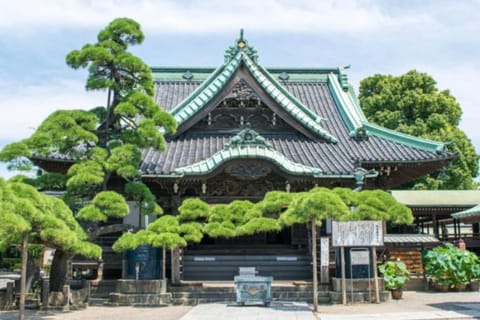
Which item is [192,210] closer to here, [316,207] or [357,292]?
[316,207]

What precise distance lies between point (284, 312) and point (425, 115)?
32.3 metres

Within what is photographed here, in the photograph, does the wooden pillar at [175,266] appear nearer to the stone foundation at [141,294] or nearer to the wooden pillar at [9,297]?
the stone foundation at [141,294]

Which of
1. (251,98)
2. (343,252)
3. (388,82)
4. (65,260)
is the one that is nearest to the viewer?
(65,260)

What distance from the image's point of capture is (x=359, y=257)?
18031 mm

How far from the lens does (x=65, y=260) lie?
1591cm

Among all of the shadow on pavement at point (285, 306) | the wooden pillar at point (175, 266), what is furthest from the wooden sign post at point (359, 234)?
the wooden pillar at point (175, 266)

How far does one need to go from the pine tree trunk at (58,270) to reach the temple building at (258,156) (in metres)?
4.32

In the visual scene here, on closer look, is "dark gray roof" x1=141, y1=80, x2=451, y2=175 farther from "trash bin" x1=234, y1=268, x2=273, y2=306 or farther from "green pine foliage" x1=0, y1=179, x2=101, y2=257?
"green pine foliage" x1=0, y1=179, x2=101, y2=257

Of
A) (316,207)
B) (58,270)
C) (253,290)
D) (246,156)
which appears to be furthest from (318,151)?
(58,270)

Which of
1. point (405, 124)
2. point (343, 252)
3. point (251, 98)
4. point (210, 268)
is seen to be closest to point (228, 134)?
point (251, 98)

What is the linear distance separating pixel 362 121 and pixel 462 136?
20898mm

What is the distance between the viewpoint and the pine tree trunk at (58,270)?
15812 mm

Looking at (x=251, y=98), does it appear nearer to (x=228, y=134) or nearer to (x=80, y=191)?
(x=228, y=134)

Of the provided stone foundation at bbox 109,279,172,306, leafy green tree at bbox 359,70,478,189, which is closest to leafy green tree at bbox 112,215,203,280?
stone foundation at bbox 109,279,172,306
